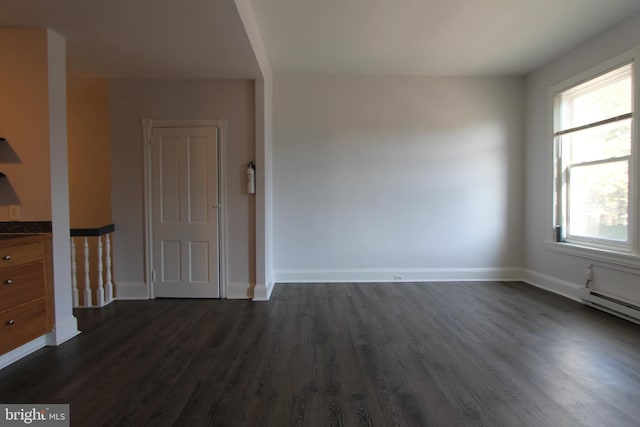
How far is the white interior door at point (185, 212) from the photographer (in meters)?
3.76

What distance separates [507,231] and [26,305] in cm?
548

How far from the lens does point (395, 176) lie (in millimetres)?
4496

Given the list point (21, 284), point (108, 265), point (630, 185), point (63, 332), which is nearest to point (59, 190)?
point (21, 284)

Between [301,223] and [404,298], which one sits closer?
[404,298]

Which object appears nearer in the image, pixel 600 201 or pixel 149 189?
pixel 600 201

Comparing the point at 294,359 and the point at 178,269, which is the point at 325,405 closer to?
the point at 294,359

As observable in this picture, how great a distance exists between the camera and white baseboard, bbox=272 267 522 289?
175 inches

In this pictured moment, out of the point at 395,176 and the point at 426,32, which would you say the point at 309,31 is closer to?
the point at 426,32

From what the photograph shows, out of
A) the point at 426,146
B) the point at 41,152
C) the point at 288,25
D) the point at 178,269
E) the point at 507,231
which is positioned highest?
the point at 288,25

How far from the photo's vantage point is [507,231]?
4566mm

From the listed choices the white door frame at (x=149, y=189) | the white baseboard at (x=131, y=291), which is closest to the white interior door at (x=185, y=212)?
the white door frame at (x=149, y=189)

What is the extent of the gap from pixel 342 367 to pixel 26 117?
126 inches

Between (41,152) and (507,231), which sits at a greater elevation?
(41,152)

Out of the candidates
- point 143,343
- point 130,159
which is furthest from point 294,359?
point 130,159
